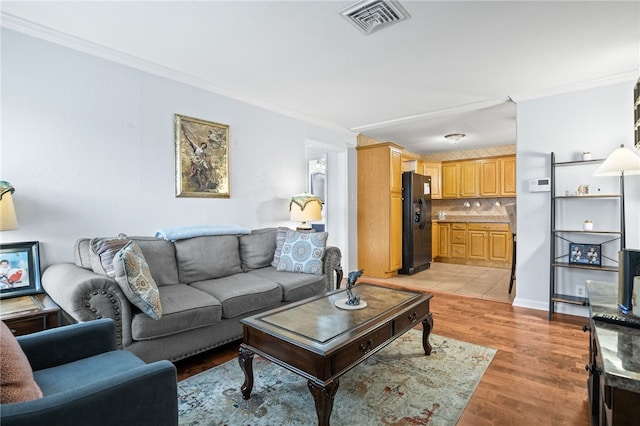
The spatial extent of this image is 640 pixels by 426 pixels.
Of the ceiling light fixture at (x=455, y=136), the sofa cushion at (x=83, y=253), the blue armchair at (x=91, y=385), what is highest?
the ceiling light fixture at (x=455, y=136)

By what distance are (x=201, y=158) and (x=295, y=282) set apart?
1.64 m

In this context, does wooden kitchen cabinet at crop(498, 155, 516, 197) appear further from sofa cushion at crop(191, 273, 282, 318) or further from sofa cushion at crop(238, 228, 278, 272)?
sofa cushion at crop(191, 273, 282, 318)

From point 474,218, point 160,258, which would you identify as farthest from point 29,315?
point 474,218

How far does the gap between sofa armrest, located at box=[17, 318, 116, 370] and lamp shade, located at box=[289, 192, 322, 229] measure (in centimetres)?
261

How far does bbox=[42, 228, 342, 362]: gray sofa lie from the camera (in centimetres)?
201

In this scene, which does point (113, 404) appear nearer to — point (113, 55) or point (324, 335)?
point (324, 335)

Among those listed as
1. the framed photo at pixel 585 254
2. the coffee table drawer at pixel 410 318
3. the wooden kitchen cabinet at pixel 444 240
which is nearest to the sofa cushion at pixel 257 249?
the coffee table drawer at pixel 410 318

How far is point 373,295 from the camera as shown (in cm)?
248

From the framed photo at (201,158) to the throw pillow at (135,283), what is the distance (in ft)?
4.29

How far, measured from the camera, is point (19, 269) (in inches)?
90.4

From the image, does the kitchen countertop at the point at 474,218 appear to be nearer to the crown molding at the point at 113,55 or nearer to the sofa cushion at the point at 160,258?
the crown molding at the point at 113,55

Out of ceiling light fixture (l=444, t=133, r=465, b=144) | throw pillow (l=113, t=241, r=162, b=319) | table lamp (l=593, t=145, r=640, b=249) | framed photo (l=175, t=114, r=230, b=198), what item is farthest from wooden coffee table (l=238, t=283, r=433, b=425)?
ceiling light fixture (l=444, t=133, r=465, b=144)

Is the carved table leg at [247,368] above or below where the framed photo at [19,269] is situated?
below

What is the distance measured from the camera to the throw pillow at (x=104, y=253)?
6.99 ft
